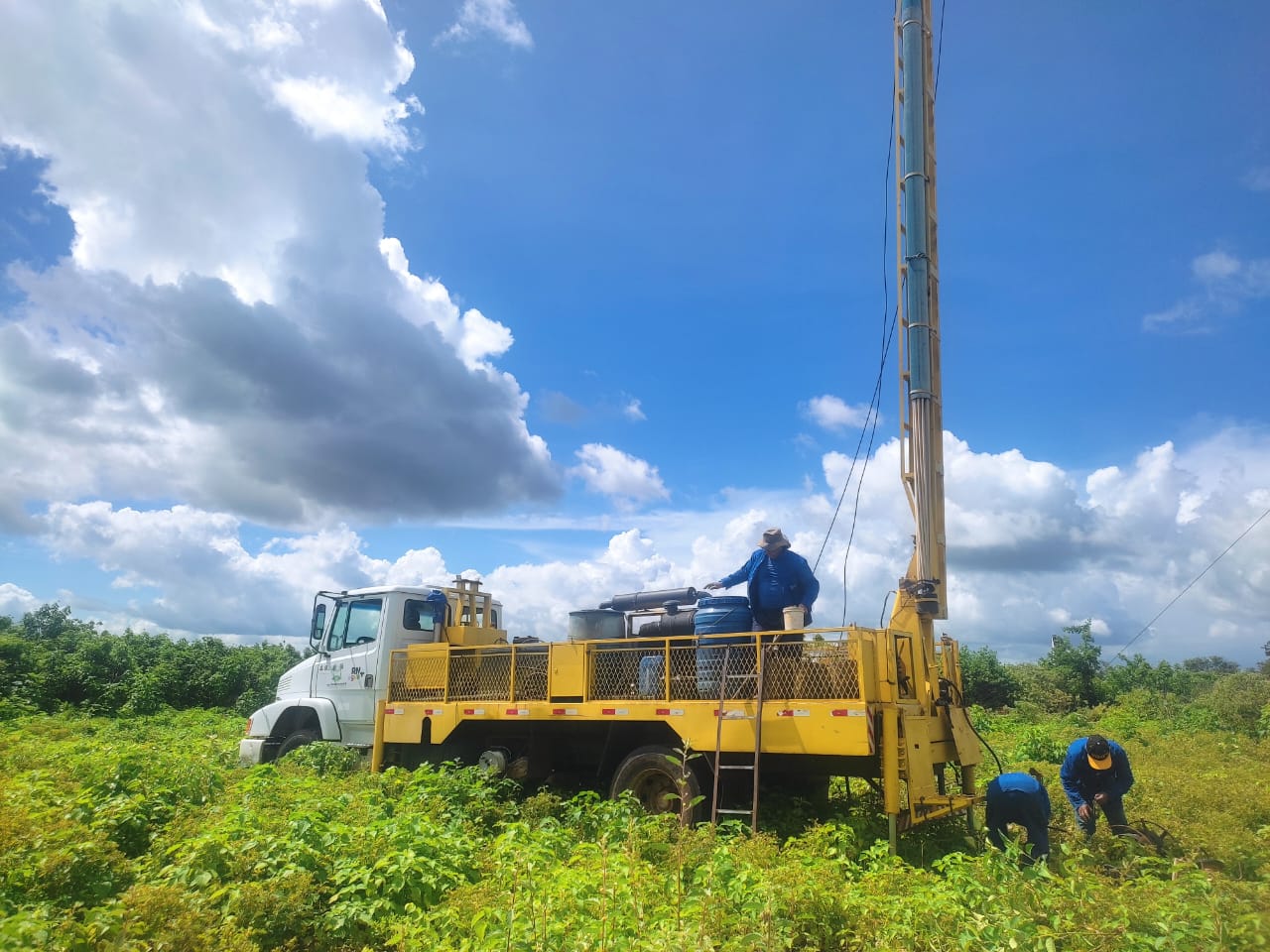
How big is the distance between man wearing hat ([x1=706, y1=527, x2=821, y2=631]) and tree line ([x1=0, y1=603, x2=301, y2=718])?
19701mm

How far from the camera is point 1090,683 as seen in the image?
25.8m

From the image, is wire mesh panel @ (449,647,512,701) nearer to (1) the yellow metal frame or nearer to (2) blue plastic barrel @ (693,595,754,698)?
(1) the yellow metal frame

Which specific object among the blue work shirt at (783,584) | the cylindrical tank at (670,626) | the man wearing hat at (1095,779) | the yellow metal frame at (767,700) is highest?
the blue work shirt at (783,584)

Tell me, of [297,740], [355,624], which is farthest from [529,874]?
[297,740]

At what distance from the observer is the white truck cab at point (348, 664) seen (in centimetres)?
1097

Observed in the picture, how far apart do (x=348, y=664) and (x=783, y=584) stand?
641 centimetres

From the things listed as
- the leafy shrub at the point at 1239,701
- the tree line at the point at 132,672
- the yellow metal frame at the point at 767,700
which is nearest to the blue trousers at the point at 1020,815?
the yellow metal frame at the point at 767,700

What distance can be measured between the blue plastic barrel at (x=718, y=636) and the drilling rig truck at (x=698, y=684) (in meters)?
0.02

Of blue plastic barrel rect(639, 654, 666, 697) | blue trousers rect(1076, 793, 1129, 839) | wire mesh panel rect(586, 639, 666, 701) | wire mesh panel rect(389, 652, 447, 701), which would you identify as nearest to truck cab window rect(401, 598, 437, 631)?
wire mesh panel rect(389, 652, 447, 701)

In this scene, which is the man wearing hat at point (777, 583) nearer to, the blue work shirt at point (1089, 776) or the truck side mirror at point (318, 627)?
the blue work shirt at point (1089, 776)

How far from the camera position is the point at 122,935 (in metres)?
3.46

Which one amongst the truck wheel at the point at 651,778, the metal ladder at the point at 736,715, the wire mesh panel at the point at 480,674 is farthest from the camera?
the wire mesh panel at the point at 480,674

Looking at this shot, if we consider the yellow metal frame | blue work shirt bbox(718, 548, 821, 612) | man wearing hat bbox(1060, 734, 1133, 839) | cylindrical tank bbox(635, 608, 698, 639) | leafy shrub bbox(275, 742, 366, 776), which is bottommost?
leafy shrub bbox(275, 742, 366, 776)

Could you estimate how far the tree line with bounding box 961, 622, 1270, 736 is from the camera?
20.6 metres
